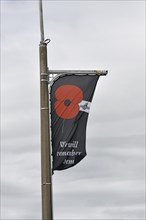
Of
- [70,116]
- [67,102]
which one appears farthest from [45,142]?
[67,102]

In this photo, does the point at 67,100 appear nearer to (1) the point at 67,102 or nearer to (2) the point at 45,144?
(1) the point at 67,102

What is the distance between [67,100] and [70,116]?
0.34 metres

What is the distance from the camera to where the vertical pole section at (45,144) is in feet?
31.9

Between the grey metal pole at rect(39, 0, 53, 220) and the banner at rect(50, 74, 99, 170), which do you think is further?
the banner at rect(50, 74, 99, 170)

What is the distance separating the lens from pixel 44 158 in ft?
32.5

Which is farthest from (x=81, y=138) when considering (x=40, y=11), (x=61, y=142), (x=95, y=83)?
(x=40, y=11)

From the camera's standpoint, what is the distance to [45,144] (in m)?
9.99

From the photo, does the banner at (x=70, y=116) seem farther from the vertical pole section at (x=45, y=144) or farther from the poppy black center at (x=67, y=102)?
the vertical pole section at (x=45, y=144)

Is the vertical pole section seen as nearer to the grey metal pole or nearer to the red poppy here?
the grey metal pole

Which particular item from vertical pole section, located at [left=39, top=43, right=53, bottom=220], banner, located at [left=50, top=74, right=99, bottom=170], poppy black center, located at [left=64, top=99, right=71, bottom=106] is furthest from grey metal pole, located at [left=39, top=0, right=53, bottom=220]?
poppy black center, located at [left=64, top=99, right=71, bottom=106]

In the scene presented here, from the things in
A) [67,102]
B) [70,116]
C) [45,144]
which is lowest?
[45,144]

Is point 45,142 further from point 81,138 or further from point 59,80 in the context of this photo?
point 59,80

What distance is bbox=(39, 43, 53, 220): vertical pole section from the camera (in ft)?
31.9

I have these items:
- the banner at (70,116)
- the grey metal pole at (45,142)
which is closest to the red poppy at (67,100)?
the banner at (70,116)
